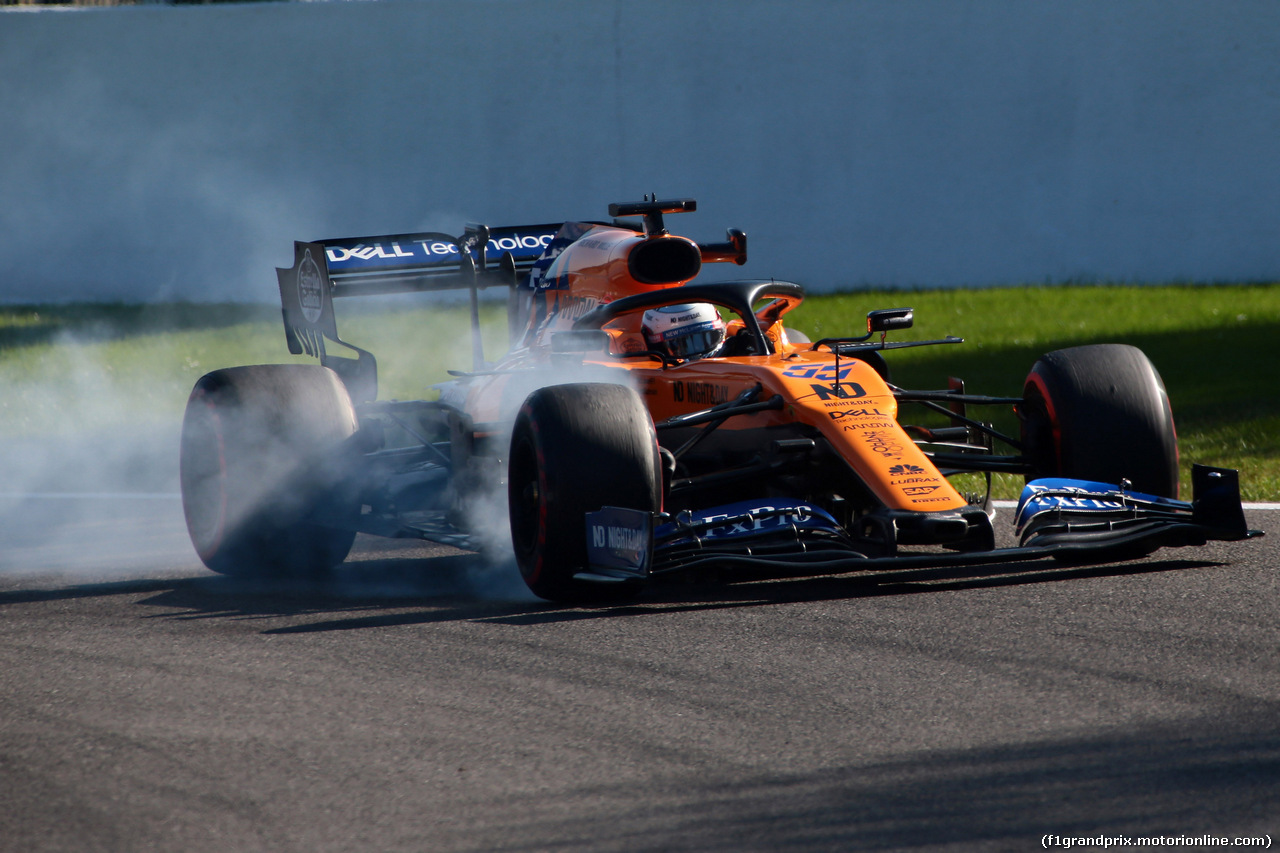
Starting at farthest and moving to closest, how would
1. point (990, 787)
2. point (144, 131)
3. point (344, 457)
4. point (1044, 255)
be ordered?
point (144, 131)
point (1044, 255)
point (344, 457)
point (990, 787)

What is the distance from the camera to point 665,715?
4.03 meters

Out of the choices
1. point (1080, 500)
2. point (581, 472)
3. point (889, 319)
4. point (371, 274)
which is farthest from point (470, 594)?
point (371, 274)

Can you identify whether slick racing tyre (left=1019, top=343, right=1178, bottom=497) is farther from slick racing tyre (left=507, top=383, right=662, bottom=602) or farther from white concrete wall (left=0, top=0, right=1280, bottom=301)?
white concrete wall (left=0, top=0, right=1280, bottom=301)

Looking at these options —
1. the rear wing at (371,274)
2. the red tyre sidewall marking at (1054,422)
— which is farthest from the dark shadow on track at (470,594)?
the rear wing at (371,274)

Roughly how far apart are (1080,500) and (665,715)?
2165mm

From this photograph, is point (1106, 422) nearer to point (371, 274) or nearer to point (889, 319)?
point (889, 319)

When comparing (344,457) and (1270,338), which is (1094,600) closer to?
(344,457)

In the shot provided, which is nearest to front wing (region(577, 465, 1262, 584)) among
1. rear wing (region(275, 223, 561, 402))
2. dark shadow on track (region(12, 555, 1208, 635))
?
dark shadow on track (region(12, 555, 1208, 635))

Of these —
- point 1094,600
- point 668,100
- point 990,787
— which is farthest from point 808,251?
point 990,787

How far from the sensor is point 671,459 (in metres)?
5.61

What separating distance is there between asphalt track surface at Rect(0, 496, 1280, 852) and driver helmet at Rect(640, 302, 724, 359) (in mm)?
1300

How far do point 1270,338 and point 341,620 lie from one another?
10936 millimetres

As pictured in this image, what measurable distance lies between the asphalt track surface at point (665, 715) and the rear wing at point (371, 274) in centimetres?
192

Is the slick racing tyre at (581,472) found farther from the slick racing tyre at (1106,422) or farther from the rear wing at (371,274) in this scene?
the rear wing at (371,274)
